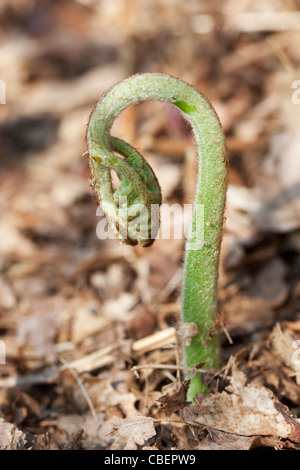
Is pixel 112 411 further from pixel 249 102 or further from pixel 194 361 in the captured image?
pixel 249 102

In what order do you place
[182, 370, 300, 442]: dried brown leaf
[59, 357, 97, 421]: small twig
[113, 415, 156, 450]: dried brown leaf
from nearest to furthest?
[182, 370, 300, 442]: dried brown leaf < [113, 415, 156, 450]: dried brown leaf < [59, 357, 97, 421]: small twig

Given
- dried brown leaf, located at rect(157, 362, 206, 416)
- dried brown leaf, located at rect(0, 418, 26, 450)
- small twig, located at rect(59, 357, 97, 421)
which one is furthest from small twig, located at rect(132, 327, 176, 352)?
dried brown leaf, located at rect(0, 418, 26, 450)

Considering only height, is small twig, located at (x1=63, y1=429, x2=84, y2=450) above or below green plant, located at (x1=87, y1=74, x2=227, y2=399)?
below

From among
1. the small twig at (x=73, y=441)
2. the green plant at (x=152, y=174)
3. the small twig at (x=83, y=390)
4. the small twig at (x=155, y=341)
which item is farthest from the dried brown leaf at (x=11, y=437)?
the green plant at (x=152, y=174)

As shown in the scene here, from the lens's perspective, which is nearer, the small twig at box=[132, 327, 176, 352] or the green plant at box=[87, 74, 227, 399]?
the green plant at box=[87, 74, 227, 399]

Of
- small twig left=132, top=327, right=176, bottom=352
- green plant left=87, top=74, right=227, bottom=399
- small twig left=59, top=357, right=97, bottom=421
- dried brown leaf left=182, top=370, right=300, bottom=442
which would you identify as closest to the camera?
green plant left=87, top=74, right=227, bottom=399

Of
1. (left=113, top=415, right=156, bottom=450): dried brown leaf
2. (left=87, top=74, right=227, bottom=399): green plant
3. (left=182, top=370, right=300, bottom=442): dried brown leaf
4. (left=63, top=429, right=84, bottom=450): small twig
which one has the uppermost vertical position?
(left=87, top=74, right=227, bottom=399): green plant

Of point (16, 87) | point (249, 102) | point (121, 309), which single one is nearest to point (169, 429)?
point (121, 309)

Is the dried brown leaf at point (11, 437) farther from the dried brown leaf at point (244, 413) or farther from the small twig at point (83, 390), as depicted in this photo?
the dried brown leaf at point (244, 413)

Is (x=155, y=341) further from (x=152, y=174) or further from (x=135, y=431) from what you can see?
(x=152, y=174)

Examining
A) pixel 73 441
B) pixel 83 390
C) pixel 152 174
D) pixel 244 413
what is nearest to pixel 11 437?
pixel 73 441

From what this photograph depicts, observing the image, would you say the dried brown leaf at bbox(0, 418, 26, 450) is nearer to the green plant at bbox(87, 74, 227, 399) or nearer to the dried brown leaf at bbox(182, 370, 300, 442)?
the dried brown leaf at bbox(182, 370, 300, 442)
